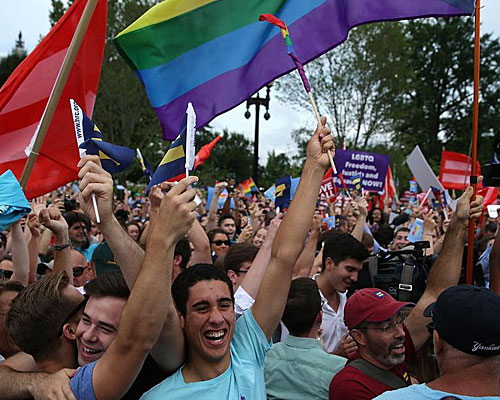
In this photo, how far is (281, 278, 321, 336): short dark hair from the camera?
12.2 feet

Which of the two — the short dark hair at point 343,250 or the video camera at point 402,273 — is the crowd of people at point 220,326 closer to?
the video camera at point 402,273

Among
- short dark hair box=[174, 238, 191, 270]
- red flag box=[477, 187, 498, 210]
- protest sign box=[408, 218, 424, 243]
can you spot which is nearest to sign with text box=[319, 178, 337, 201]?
red flag box=[477, 187, 498, 210]

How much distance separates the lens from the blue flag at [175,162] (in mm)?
2893

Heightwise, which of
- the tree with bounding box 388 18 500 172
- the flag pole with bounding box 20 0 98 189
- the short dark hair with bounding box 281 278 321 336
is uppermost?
the tree with bounding box 388 18 500 172

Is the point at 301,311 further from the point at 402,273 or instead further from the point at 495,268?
the point at 495,268

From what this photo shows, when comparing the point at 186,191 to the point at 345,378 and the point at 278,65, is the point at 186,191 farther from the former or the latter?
the point at 278,65

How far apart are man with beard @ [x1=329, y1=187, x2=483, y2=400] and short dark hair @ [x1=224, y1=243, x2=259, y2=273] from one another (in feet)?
4.60

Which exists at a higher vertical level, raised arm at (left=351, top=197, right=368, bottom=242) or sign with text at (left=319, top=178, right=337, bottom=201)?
sign with text at (left=319, top=178, right=337, bottom=201)

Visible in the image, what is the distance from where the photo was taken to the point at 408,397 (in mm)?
2316

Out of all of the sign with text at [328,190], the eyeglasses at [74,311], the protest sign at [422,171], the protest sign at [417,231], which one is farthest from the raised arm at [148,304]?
the sign with text at [328,190]

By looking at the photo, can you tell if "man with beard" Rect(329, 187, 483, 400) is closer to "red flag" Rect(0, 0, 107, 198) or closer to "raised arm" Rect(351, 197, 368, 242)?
"red flag" Rect(0, 0, 107, 198)

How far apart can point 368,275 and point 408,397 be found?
11.0 ft

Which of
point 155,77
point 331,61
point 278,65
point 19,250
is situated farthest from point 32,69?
point 331,61

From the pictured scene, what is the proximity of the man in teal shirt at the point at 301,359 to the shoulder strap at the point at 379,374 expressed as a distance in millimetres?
241
